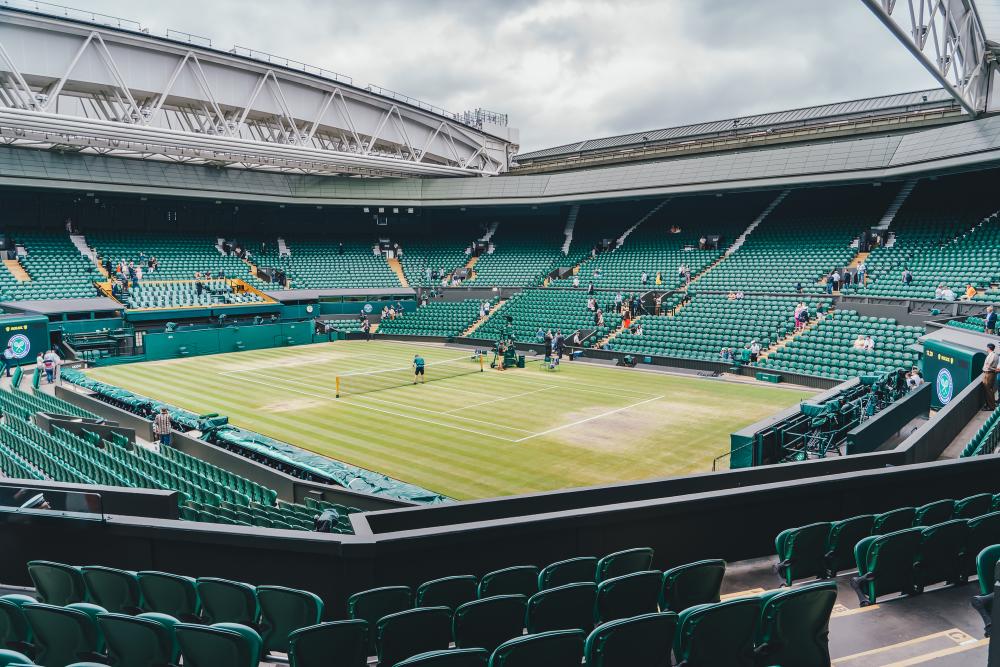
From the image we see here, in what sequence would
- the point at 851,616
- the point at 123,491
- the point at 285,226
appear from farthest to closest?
the point at 285,226, the point at 123,491, the point at 851,616

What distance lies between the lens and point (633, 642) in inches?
171

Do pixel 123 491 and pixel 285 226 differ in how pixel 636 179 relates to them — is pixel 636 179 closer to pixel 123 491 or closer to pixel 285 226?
pixel 285 226

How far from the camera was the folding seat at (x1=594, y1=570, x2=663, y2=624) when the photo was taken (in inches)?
213

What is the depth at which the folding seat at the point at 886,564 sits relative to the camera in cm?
623

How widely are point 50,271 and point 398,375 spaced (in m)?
28.6

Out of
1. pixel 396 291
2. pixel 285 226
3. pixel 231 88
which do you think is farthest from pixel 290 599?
pixel 285 226

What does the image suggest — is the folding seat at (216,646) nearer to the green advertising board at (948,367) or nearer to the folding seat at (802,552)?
the folding seat at (802,552)

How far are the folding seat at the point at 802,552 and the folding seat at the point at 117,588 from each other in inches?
249

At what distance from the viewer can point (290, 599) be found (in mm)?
5277

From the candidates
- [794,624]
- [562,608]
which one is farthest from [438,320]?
[794,624]

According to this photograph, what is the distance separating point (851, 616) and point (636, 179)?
44.7m

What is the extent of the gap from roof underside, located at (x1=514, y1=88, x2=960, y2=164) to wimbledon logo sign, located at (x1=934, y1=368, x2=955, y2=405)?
29.8 m

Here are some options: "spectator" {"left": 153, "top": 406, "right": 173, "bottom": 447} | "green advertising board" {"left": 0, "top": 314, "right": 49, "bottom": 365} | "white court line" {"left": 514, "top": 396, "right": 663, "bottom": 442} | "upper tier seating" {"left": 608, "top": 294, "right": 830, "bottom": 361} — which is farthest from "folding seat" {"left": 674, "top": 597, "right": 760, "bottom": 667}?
"green advertising board" {"left": 0, "top": 314, "right": 49, "bottom": 365}

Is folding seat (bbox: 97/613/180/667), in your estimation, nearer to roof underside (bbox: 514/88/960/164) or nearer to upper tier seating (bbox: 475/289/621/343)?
upper tier seating (bbox: 475/289/621/343)
